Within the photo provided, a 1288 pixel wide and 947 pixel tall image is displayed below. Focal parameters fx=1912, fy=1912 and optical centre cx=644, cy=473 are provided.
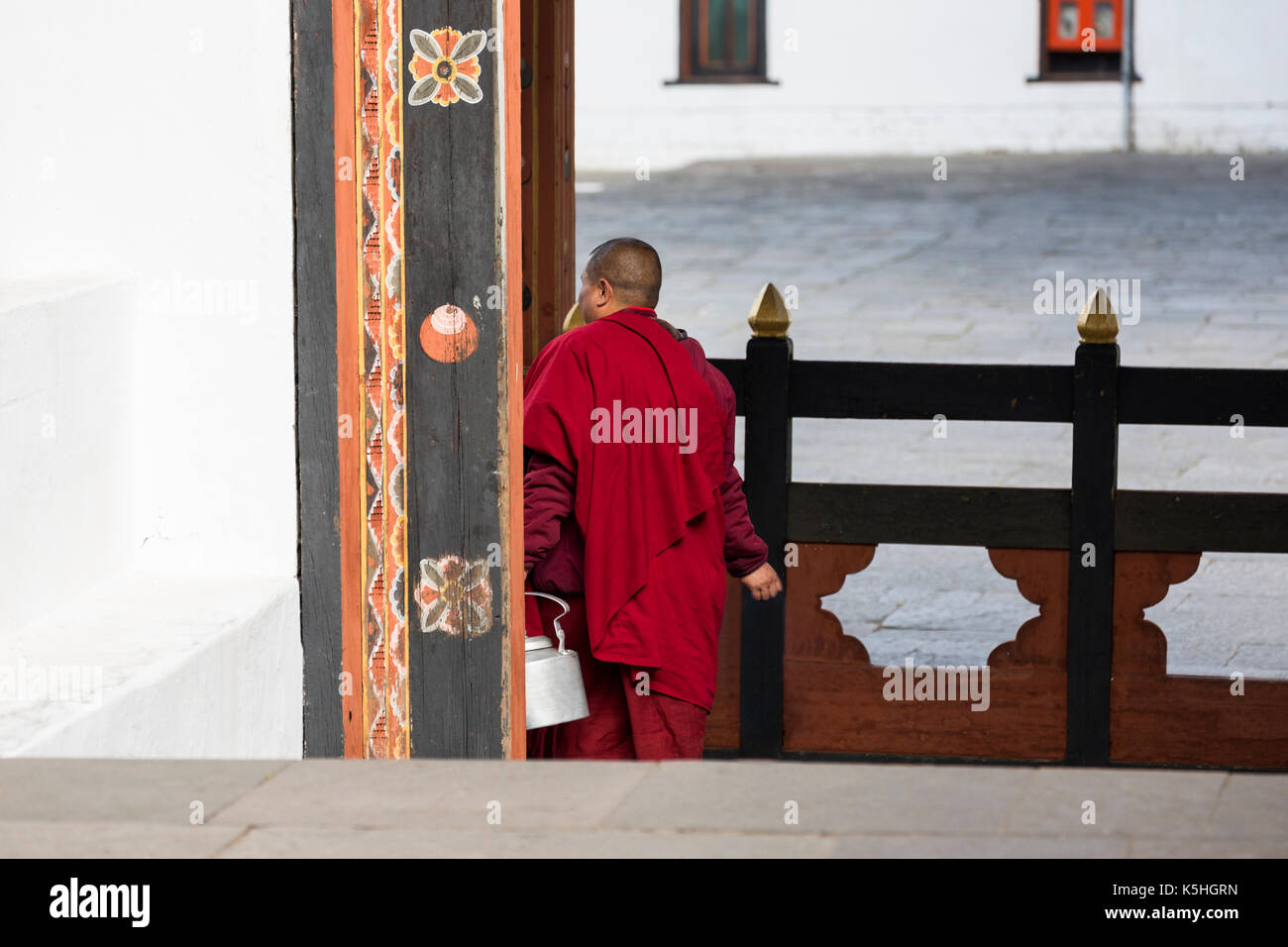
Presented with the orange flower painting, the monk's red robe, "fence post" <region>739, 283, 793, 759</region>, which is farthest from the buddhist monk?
"fence post" <region>739, 283, 793, 759</region>

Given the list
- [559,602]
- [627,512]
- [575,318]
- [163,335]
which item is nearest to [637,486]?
[627,512]

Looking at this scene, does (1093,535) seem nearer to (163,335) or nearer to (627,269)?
(627,269)

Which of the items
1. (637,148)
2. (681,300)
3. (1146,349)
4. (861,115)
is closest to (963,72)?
(861,115)

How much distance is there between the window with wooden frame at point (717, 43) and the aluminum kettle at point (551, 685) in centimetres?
2114

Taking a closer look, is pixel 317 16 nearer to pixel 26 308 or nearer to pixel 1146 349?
pixel 26 308

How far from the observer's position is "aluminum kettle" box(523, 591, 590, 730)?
370 cm

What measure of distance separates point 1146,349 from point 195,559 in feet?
29.8

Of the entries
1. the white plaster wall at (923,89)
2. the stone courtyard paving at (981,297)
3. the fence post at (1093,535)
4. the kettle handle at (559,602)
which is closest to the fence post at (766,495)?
the stone courtyard paving at (981,297)

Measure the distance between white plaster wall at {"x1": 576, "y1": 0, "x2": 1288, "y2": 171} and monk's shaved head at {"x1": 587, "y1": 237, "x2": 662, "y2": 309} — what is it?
20170mm

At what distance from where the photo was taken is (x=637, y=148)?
80.8ft

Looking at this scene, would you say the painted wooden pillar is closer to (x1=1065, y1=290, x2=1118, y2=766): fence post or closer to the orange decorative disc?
the orange decorative disc

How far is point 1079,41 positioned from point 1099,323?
19.7 m

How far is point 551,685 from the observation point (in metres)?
3.74

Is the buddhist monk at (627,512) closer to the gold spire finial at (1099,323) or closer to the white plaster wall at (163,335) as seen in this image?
the white plaster wall at (163,335)
